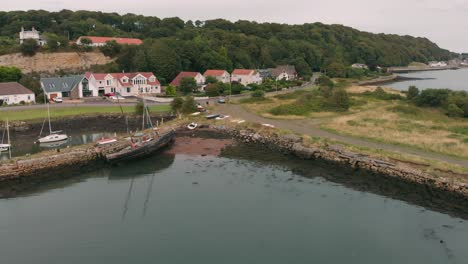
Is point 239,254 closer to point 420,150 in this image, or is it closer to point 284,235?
point 284,235

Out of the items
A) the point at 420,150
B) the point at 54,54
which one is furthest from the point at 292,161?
the point at 54,54

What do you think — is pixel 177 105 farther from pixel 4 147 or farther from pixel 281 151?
pixel 4 147

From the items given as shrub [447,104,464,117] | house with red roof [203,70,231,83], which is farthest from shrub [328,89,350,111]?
house with red roof [203,70,231,83]

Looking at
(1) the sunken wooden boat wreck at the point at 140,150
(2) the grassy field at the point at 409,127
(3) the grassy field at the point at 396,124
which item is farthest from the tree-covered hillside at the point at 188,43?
(2) the grassy field at the point at 409,127

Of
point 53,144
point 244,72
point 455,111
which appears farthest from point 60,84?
point 455,111

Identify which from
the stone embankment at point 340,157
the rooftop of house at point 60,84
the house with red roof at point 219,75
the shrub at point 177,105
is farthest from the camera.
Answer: the house with red roof at point 219,75

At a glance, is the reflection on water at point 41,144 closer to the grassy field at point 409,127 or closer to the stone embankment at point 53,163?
the stone embankment at point 53,163

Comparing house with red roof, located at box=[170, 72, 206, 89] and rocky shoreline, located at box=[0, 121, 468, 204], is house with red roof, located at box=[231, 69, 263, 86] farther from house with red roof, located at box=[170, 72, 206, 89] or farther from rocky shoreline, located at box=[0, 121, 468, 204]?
rocky shoreline, located at box=[0, 121, 468, 204]
